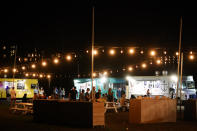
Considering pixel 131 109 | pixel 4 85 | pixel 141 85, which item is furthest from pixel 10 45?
pixel 131 109

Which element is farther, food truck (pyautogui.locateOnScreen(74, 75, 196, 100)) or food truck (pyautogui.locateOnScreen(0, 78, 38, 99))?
food truck (pyautogui.locateOnScreen(0, 78, 38, 99))

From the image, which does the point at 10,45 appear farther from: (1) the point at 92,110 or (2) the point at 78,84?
(1) the point at 92,110

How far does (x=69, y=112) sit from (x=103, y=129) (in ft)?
5.74

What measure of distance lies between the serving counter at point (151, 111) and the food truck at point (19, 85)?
22577 millimetres

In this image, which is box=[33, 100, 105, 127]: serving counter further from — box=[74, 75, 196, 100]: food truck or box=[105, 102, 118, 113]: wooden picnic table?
box=[74, 75, 196, 100]: food truck

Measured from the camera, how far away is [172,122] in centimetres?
1362

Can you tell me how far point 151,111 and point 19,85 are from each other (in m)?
23.5

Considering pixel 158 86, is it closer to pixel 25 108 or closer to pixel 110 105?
pixel 110 105

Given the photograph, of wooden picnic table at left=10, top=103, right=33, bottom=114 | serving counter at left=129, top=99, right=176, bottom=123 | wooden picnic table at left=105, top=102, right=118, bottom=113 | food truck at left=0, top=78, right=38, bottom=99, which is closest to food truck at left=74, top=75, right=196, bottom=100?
wooden picnic table at left=105, top=102, right=118, bottom=113

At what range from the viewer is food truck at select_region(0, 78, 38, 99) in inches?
1272

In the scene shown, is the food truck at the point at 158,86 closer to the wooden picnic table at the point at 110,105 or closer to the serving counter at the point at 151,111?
the wooden picnic table at the point at 110,105

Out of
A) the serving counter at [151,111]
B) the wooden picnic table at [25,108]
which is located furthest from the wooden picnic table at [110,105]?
the serving counter at [151,111]

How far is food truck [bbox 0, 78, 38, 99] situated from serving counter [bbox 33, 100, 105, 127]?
2046cm

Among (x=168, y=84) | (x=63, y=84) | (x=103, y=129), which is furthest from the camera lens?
(x=63, y=84)
